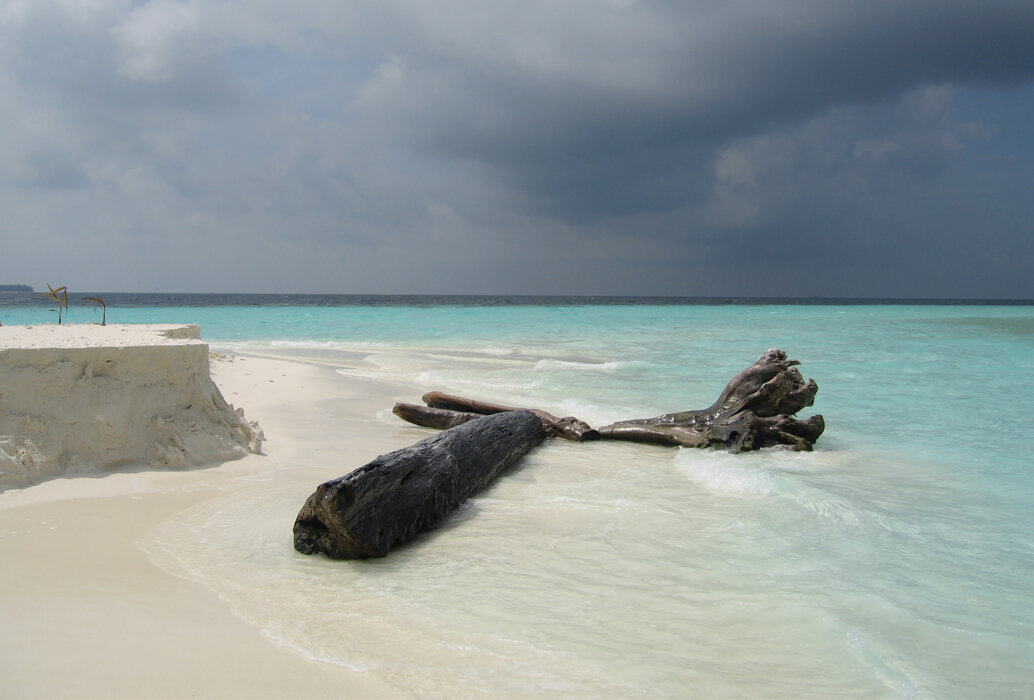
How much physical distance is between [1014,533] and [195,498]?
17.6ft

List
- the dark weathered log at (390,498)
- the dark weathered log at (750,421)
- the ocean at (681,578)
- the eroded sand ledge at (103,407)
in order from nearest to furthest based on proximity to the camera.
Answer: the ocean at (681,578)
the dark weathered log at (390,498)
the eroded sand ledge at (103,407)
the dark weathered log at (750,421)

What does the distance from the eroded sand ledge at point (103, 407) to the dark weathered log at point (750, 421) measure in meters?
3.94

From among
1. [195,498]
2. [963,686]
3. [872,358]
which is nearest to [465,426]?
[195,498]

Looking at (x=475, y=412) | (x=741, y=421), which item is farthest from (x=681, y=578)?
(x=475, y=412)

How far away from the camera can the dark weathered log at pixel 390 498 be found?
10.6 feet

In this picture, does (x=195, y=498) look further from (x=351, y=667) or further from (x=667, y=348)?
(x=667, y=348)

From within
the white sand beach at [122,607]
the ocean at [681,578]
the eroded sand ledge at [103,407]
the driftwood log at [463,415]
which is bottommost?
the ocean at [681,578]

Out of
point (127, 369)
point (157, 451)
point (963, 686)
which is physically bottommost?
point (963, 686)

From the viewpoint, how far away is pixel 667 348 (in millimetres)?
18703

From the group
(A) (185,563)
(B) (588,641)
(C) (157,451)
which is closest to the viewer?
(B) (588,641)

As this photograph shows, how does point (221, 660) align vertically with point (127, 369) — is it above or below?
below

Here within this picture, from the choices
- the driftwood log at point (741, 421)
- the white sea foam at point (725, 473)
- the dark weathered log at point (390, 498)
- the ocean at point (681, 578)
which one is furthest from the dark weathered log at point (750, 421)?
the dark weathered log at point (390, 498)

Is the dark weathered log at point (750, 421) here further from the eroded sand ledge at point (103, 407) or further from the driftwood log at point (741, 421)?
the eroded sand ledge at point (103, 407)

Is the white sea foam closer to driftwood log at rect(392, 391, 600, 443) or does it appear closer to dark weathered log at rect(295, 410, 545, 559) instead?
driftwood log at rect(392, 391, 600, 443)
